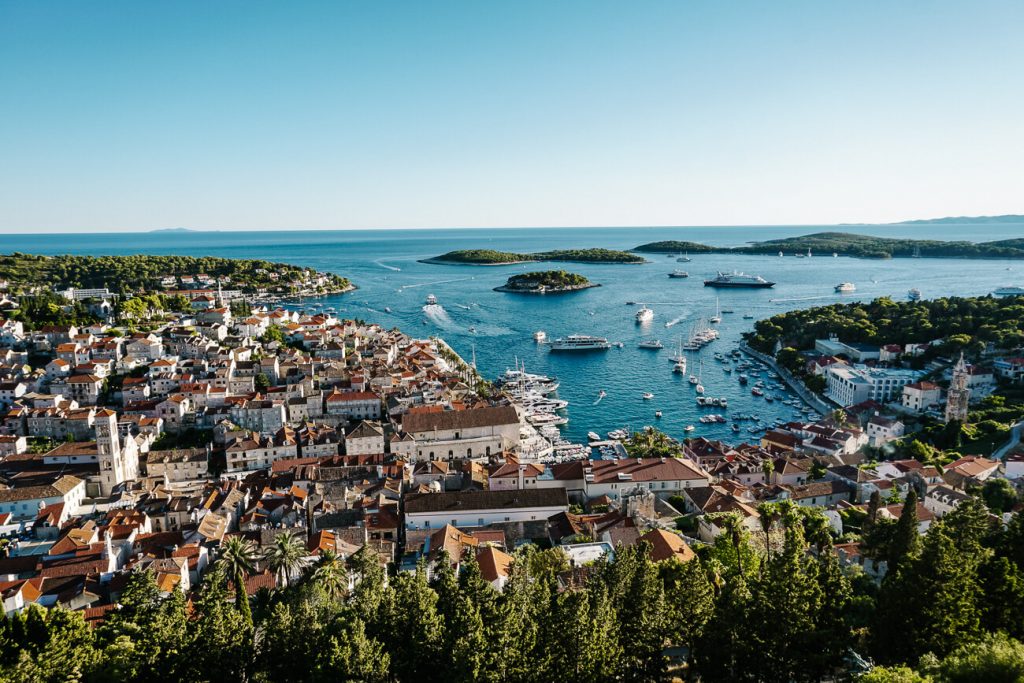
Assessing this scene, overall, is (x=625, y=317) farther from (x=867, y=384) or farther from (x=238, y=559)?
(x=238, y=559)

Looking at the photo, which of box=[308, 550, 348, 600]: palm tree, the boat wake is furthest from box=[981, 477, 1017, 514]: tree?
the boat wake

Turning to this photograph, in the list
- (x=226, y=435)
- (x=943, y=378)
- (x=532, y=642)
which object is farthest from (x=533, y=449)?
(x=943, y=378)

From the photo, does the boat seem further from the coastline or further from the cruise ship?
the cruise ship

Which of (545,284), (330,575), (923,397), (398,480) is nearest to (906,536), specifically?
(330,575)

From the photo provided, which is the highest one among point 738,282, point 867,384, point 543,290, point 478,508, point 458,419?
point 738,282

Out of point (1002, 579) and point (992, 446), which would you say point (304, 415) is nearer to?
point (1002, 579)

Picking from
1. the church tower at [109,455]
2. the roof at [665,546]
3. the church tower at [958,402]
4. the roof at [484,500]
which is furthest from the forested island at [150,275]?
the church tower at [958,402]
